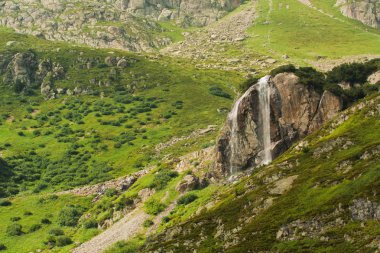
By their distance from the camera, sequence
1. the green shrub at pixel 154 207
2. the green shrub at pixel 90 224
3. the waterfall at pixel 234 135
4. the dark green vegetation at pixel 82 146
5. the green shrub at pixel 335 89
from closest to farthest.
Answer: the green shrub at pixel 335 89, the waterfall at pixel 234 135, the green shrub at pixel 154 207, the green shrub at pixel 90 224, the dark green vegetation at pixel 82 146

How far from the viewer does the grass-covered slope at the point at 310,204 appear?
37062 mm

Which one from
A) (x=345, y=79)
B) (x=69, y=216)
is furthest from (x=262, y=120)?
(x=69, y=216)

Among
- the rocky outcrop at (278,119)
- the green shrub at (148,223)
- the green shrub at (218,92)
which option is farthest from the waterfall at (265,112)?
the green shrub at (218,92)

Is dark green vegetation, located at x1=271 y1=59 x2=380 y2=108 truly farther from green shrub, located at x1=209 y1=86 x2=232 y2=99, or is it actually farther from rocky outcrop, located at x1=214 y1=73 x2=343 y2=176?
green shrub, located at x1=209 y1=86 x2=232 y2=99

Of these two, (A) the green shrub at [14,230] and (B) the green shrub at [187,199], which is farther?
(A) the green shrub at [14,230]

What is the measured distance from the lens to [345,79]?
253 ft

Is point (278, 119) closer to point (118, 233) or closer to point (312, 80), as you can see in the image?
point (312, 80)

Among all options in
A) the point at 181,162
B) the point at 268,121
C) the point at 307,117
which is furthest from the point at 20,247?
the point at 307,117

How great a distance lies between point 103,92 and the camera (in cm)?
19462

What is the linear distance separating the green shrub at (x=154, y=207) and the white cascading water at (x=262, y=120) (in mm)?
12043

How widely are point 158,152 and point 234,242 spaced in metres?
91.2

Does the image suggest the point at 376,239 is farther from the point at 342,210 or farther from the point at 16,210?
the point at 16,210

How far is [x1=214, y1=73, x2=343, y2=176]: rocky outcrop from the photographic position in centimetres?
7162

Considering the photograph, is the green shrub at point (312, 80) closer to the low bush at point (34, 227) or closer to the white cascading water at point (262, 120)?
the white cascading water at point (262, 120)
